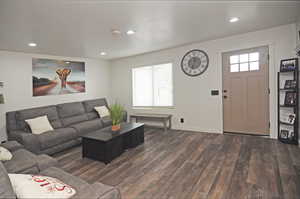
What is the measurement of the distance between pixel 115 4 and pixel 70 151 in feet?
9.45

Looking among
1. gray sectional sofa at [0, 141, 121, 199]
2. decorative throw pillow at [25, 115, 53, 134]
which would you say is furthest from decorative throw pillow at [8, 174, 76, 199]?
decorative throw pillow at [25, 115, 53, 134]

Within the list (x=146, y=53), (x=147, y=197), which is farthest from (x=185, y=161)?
(x=146, y=53)

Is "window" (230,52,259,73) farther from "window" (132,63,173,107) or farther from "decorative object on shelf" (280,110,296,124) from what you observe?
"window" (132,63,173,107)

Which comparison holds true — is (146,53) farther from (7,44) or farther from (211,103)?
(7,44)

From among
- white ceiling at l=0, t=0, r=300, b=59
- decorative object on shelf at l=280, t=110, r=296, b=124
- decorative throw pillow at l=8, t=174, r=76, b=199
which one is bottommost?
decorative throw pillow at l=8, t=174, r=76, b=199

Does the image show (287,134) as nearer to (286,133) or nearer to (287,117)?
(286,133)

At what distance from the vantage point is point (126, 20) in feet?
8.53

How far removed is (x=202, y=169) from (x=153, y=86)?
10.7 ft

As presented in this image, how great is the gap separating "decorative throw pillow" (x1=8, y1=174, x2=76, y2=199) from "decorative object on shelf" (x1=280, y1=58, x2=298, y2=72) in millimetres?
3970

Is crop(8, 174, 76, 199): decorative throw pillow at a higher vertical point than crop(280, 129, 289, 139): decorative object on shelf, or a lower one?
higher

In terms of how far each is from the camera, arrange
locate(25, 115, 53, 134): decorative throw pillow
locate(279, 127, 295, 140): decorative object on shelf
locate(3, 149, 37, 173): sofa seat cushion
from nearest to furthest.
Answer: locate(3, 149, 37, 173): sofa seat cushion
locate(279, 127, 295, 140): decorative object on shelf
locate(25, 115, 53, 134): decorative throw pillow

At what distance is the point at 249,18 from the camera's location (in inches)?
110

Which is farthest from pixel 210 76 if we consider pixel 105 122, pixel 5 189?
pixel 5 189

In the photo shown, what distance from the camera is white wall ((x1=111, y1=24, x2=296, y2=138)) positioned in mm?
3408
